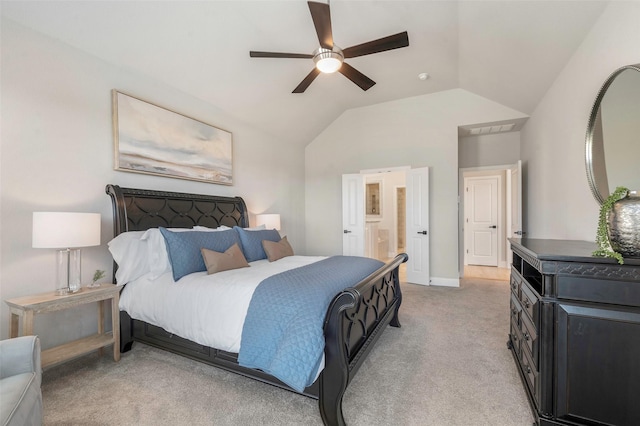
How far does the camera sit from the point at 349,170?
18.7ft

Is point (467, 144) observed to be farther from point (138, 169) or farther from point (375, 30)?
point (138, 169)

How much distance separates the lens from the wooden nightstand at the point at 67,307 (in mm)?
1954

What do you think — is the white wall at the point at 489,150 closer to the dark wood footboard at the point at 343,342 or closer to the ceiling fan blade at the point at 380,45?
the ceiling fan blade at the point at 380,45

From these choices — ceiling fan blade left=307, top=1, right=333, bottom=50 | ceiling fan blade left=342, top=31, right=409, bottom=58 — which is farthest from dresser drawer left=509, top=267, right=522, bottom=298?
ceiling fan blade left=307, top=1, right=333, bottom=50

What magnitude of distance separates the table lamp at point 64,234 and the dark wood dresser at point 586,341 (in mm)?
3028

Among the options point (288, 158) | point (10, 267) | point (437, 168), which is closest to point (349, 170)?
point (288, 158)

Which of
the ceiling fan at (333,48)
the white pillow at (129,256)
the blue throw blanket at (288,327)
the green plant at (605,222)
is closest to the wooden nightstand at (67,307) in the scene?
the white pillow at (129,256)

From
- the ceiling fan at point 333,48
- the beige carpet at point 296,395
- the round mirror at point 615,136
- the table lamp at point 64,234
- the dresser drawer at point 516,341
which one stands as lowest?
the beige carpet at point 296,395

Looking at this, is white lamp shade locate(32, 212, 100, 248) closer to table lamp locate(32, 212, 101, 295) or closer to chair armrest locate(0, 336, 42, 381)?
table lamp locate(32, 212, 101, 295)

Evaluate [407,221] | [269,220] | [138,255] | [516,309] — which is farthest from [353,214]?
[138,255]

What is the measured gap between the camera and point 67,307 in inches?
82.9

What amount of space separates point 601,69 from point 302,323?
2.86 m

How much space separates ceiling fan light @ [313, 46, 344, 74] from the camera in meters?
2.45

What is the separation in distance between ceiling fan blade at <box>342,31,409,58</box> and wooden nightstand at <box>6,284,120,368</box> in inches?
113
